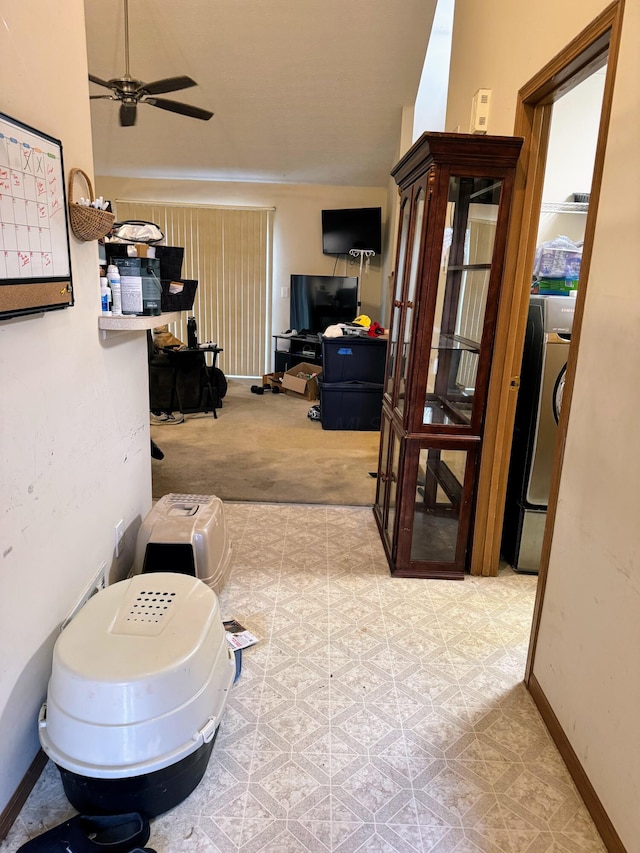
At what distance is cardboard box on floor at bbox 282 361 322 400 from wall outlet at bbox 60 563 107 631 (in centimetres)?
441

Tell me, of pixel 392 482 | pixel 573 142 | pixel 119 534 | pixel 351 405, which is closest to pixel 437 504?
pixel 392 482

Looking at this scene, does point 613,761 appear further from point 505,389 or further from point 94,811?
point 505,389

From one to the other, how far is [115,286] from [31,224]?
590 millimetres

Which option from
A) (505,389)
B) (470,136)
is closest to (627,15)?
(470,136)

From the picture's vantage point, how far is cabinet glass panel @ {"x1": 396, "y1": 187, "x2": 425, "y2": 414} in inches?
95.3

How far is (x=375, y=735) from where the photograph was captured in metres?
1.70

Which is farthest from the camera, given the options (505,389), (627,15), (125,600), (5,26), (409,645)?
(505,389)

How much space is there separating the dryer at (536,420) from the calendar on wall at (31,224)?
195 cm

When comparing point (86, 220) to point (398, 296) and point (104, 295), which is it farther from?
point (398, 296)

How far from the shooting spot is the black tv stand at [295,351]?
6.68 m

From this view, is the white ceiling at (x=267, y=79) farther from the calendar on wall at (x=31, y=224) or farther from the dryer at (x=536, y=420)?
the calendar on wall at (x=31, y=224)

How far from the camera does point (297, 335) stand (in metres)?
6.81

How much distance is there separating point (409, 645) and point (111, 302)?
169cm

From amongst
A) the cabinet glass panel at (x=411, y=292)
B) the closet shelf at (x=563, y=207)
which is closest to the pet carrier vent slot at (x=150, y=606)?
the cabinet glass panel at (x=411, y=292)
